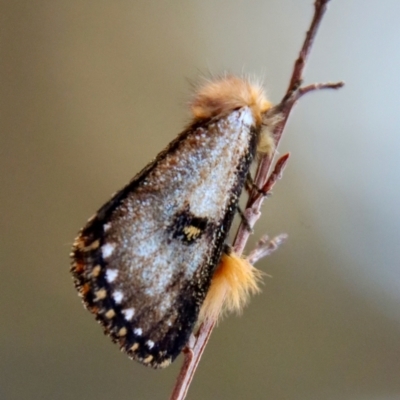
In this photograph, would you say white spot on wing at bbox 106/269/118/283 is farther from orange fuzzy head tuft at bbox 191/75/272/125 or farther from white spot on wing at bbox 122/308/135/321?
orange fuzzy head tuft at bbox 191/75/272/125

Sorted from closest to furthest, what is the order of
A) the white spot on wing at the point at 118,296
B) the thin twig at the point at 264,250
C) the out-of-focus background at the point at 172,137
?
1. the white spot on wing at the point at 118,296
2. the thin twig at the point at 264,250
3. the out-of-focus background at the point at 172,137

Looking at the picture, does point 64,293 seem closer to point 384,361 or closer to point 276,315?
point 276,315

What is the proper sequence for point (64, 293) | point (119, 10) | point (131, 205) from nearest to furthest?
point (131, 205) → point (119, 10) → point (64, 293)

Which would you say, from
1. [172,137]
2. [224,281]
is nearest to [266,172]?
[224,281]

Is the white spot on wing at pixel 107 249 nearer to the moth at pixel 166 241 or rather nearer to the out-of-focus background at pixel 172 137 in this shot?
the moth at pixel 166 241

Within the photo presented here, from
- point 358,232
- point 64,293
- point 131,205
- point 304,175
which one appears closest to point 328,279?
point 358,232

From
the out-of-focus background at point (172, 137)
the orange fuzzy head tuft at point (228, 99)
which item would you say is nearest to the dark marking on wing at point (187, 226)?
the orange fuzzy head tuft at point (228, 99)
